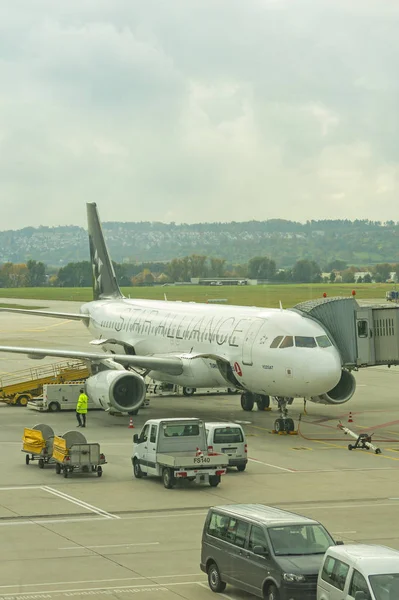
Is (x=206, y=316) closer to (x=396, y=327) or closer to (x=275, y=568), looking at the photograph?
(x=396, y=327)

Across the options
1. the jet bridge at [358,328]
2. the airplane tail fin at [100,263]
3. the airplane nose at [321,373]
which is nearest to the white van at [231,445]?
the airplane nose at [321,373]

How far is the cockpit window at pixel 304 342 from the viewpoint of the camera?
38.1 m

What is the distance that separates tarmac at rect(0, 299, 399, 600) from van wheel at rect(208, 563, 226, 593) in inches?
4.9

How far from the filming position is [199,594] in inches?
717

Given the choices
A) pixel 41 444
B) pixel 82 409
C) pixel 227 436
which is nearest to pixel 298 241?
pixel 82 409

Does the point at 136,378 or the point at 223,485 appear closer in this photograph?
the point at 223,485

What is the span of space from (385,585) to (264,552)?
3054 millimetres

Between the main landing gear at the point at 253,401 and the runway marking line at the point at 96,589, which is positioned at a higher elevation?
the main landing gear at the point at 253,401

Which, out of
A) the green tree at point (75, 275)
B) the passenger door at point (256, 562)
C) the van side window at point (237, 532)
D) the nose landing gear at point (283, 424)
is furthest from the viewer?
the green tree at point (75, 275)

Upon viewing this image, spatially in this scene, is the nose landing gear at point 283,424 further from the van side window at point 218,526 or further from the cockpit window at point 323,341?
the van side window at point 218,526

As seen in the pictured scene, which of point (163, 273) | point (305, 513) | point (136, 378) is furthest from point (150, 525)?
point (163, 273)

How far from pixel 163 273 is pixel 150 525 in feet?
318

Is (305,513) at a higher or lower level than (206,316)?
lower

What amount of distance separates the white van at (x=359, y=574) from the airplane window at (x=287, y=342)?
2201 cm
